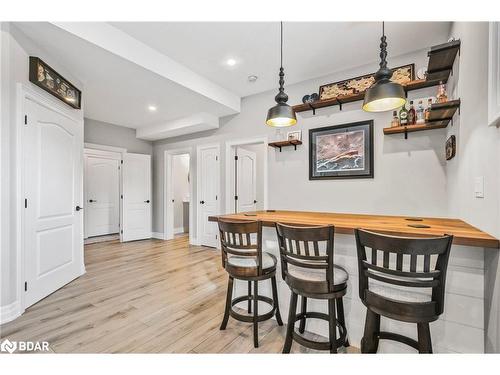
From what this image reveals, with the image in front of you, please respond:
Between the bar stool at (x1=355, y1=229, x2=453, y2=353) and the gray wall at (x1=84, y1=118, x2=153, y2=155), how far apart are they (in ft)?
18.3

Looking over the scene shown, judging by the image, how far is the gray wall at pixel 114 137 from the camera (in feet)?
16.1

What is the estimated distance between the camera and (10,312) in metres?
2.15

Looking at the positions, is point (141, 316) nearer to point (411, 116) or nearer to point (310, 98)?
point (310, 98)

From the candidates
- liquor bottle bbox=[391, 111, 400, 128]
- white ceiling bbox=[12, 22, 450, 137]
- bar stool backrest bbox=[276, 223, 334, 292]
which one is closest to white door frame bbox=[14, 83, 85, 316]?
white ceiling bbox=[12, 22, 450, 137]

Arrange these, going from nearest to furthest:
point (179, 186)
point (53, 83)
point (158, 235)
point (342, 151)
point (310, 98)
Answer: point (53, 83) → point (342, 151) → point (310, 98) → point (158, 235) → point (179, 186)

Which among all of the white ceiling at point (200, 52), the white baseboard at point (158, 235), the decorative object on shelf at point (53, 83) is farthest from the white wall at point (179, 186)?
the decorative object on shelf at point (53, 83)

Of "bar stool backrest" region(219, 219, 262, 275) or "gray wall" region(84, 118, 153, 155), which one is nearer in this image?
"bar stool backrest" region(219, 219, 262, 275)

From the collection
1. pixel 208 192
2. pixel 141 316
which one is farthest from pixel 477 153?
pixel 208 192

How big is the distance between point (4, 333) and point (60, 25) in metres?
2.76

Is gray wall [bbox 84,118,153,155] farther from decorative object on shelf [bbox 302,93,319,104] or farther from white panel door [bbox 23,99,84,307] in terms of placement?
decorative object on shelf [bbox 302,93,319,104]

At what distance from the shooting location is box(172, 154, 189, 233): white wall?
21.6 feet

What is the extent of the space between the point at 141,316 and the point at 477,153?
10.1 feet
